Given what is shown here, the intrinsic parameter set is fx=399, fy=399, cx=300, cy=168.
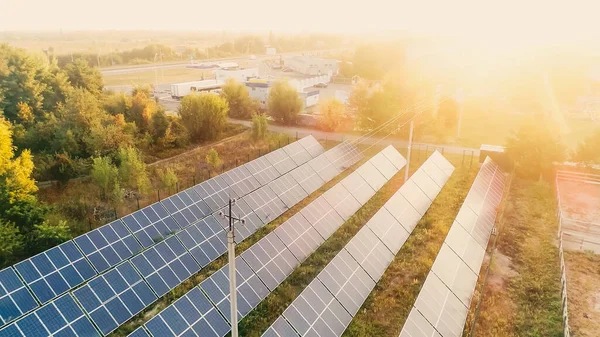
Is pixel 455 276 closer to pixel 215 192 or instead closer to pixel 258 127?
pixel 215 192

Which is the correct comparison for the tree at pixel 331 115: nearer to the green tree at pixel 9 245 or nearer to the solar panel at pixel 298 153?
the solar panel at pixel 298 153

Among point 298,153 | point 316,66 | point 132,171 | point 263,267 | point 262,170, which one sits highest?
point 316,66

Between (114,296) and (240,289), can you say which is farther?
(240,289)

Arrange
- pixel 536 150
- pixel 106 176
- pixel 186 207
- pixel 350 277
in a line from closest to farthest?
pixel 350 277
pixel 186 207
pixel 106 176
pixel 536 150

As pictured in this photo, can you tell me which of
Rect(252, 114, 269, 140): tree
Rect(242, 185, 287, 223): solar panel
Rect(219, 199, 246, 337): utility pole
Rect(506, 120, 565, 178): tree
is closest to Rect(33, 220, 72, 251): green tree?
Rect(242, 185, 287, 223): solar panel

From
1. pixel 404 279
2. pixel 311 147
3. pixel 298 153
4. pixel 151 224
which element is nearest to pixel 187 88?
pixel 311 147

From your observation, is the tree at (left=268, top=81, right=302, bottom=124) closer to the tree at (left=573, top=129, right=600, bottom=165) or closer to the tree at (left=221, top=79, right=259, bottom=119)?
the tree at (left=221, top=79, right=259, bottom=119)

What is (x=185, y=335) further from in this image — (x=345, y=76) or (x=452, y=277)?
(x=345, y=76)

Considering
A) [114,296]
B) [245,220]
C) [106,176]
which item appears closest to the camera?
[114,296]
